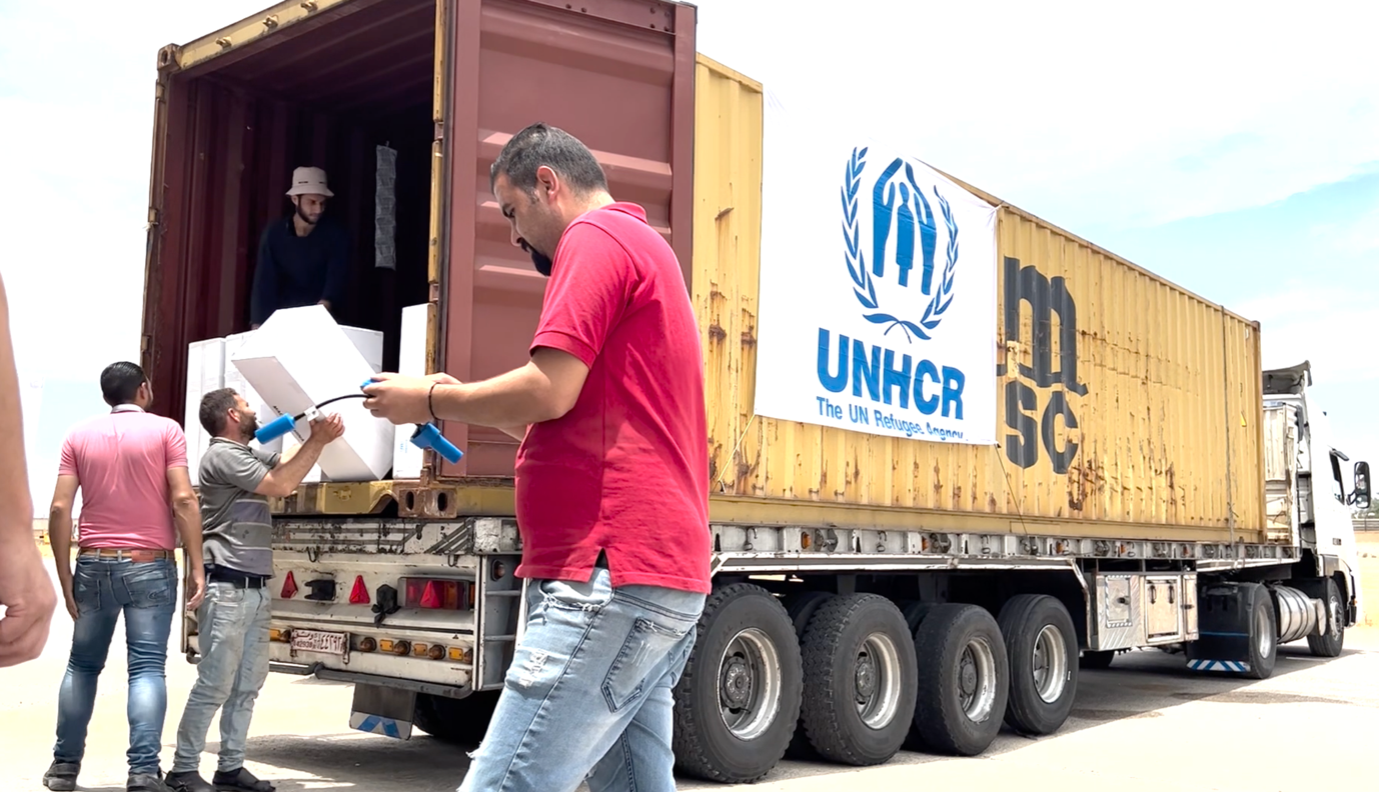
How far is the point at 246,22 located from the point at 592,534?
492cm

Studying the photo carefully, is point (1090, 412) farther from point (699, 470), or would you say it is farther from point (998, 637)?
point (699, 470)

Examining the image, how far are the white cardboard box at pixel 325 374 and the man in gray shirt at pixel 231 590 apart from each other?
0.20 meters

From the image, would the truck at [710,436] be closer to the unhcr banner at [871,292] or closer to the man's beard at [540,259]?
the unhcr banner at [871,292]

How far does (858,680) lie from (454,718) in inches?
90.3

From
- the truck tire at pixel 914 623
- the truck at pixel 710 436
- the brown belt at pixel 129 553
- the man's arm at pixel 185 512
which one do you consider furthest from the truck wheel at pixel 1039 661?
the brown belt at pixel 129 553

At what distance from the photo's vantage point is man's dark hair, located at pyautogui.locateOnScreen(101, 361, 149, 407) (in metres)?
5.55

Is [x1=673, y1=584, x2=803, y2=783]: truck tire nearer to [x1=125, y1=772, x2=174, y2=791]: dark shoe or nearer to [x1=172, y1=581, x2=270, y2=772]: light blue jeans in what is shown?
[x1=172, y1=581, x2=270, y2=772]: light blue jeans

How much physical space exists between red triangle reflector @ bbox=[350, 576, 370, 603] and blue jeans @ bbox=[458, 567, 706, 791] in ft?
11.3

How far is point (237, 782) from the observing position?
556 centimetres

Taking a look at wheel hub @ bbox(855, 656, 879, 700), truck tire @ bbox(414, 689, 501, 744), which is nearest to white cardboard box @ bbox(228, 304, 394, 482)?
truck tire @ bbox(414, 689, 501, 744)

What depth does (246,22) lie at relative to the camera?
6.30 metres

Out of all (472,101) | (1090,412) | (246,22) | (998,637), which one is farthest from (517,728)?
(1090,412)

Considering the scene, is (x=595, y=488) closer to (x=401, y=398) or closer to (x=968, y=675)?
(x=401, y=398)

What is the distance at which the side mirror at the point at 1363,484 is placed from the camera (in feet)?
49.1
